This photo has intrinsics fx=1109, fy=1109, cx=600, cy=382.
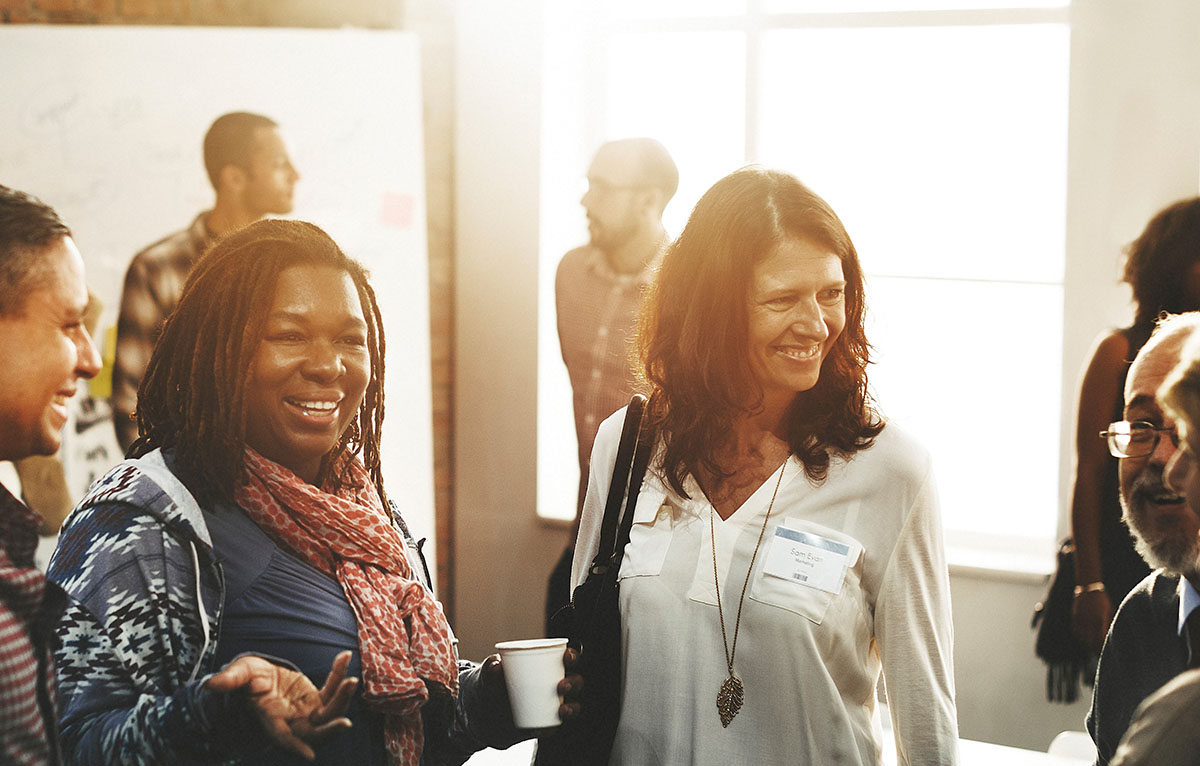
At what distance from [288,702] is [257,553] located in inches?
12.2

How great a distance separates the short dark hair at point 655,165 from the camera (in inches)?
145

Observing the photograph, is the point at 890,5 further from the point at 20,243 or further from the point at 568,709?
the point at 20,243

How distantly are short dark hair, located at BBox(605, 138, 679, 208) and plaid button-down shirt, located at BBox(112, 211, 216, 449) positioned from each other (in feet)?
4.54

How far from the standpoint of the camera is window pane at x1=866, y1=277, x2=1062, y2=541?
160 inches

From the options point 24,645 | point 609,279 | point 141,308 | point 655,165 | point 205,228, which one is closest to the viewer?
point 24,645

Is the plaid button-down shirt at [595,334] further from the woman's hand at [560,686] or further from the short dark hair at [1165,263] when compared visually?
the woman's hand at [560,686]

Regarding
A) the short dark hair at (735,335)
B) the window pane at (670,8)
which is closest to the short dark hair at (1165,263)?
the short dark hair at (735,335)

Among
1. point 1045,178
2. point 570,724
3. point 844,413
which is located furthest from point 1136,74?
point 570,724

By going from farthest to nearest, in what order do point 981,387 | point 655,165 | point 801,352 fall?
1. point 981,387
2. point 655,165
3. point 801,352

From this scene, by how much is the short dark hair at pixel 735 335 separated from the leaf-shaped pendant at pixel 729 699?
31cm

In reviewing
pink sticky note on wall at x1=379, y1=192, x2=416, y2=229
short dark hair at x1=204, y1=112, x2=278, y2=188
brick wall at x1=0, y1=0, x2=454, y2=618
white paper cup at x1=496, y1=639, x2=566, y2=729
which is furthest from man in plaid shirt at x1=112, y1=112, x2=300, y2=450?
white paper cup at x1=496, y1=639, x2=566, y2=729

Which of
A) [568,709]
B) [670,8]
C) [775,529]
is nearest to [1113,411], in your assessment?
[775,529]

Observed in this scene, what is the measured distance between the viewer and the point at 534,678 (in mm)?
1495

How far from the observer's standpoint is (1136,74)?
143 inches
